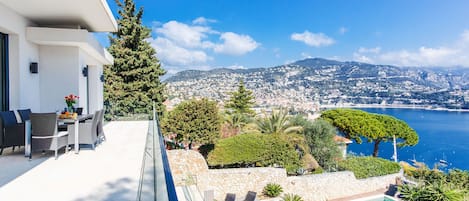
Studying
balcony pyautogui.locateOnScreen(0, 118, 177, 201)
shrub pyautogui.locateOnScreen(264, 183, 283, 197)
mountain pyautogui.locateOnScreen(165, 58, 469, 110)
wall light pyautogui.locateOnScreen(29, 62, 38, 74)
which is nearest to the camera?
balcony pyautogui.locateOnScreen(0, 118, 177, 201)

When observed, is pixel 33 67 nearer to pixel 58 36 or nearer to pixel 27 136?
pixel 58 36

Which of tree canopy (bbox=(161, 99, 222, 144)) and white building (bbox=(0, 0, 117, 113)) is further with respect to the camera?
tree canopy (bbox=(161, 99, 222, 144))

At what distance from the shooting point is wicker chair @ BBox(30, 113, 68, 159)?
4863 mm

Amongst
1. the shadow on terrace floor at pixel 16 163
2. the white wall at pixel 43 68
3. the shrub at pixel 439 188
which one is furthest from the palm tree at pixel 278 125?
the shadow on terrace floor at pixel 16 163

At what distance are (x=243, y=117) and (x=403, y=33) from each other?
56.7 m

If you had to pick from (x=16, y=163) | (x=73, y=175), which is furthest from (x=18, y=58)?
(x=73, y=175)

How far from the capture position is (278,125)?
18.9 meters

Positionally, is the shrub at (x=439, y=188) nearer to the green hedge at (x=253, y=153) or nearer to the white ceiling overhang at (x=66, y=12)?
the green hedge at (x=253, y=153)

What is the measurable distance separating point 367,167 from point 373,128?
6.76m

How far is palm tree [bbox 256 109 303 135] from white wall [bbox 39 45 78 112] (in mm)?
12874

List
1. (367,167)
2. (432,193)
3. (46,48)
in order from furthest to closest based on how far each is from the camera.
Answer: (367,167) → (432,193) → (46,48)

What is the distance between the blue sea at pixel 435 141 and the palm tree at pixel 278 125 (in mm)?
9201

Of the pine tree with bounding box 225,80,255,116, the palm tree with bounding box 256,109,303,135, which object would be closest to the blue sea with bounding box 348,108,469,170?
the palm tree with bounding box 256,109,303,135

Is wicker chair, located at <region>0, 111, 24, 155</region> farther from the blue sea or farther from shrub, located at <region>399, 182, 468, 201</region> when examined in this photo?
the blue sea
